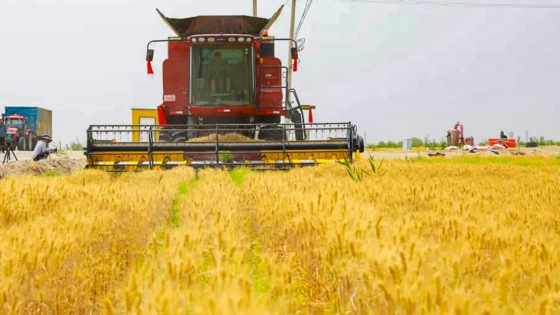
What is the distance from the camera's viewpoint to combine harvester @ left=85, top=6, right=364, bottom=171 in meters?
10.7

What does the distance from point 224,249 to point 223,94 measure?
385 inches

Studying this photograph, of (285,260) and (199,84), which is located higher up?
(199,84)

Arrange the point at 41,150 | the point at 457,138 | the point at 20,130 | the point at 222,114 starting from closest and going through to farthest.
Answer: the point at 222,114 → the point at 41,150 → the point at 20,130 → the point at 457,138

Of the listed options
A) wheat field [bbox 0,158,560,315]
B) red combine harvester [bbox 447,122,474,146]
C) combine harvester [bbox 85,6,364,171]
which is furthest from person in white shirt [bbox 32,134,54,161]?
red combine harvester [bbox 447,122,474,146]

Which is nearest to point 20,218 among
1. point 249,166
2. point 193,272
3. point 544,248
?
point 193,272

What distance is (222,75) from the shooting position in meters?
12.5

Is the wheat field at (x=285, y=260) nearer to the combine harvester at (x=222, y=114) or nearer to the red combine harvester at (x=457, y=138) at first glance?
the combine harvester at (x=222, y=114)

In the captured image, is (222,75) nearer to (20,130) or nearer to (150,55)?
(150,55)

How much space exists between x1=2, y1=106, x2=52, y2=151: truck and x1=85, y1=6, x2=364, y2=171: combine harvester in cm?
2310

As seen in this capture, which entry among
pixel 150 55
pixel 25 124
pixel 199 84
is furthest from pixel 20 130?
pixel 150 55

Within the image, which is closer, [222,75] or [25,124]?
[222,75]

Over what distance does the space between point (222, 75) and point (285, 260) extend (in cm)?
997

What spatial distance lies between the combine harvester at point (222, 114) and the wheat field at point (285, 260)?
535cm

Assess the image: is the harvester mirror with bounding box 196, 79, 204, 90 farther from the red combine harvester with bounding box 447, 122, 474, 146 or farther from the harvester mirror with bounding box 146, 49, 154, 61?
the red combine harvester with bounding box 447, 122, 474, 146
